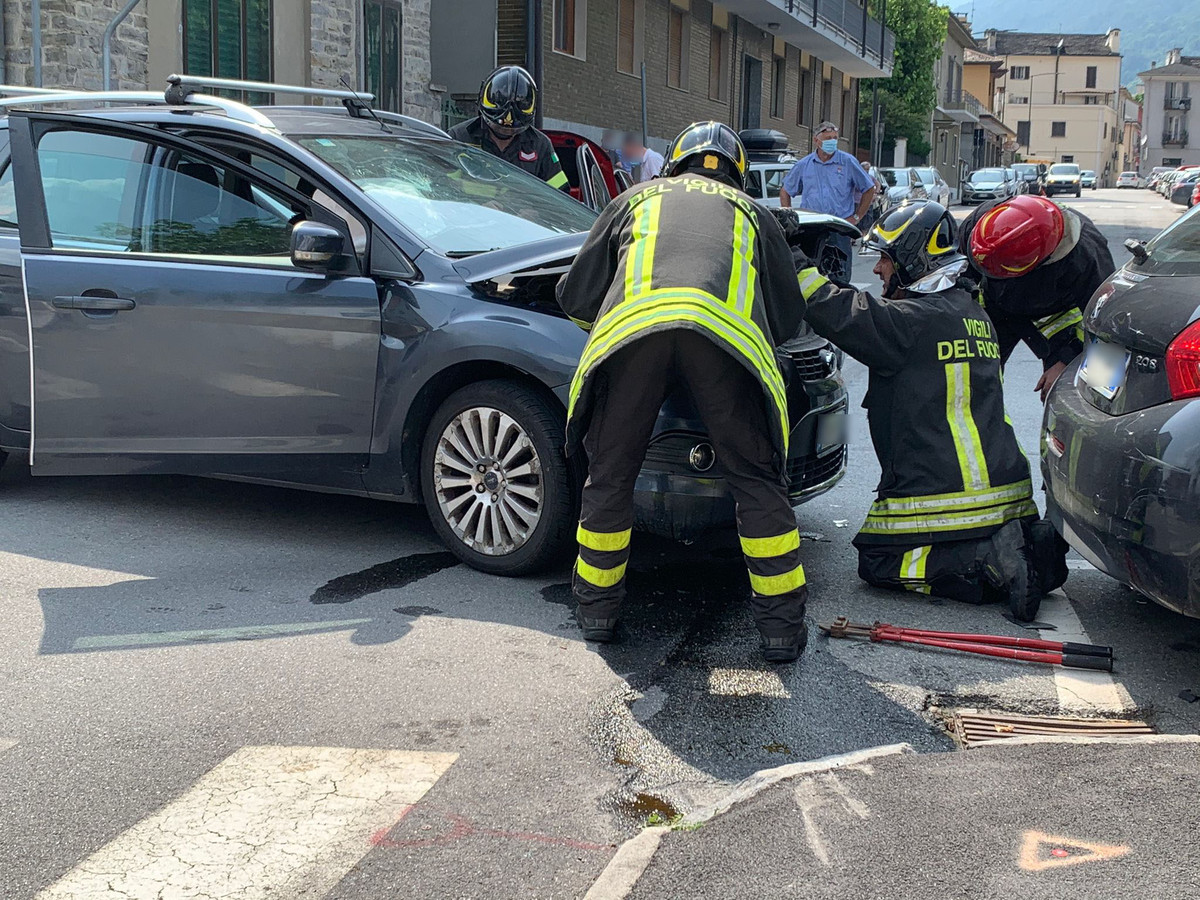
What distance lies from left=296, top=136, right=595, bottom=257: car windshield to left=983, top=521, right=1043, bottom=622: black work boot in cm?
216

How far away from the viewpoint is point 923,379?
4863mm

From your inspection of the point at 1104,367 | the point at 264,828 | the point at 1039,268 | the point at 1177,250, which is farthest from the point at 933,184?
the point at 264,828

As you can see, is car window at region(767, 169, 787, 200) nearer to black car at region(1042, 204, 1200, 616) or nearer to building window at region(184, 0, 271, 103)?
building window at region(184, 0, 271, 103)

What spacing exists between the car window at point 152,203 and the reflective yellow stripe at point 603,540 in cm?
188

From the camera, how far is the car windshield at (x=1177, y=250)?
4.07 meters

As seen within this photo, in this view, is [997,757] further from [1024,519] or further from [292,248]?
[292,248]

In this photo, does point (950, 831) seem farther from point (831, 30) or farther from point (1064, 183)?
point (1064, 183)

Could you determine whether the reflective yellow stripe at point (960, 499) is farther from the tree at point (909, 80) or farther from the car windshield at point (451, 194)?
the tree at point (909, 80)

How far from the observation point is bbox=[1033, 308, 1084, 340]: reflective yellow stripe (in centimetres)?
603

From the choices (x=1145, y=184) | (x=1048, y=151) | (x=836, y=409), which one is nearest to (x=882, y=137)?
(x=836, y=409)

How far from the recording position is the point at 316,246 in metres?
5.04

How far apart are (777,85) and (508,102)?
3200 centimetres

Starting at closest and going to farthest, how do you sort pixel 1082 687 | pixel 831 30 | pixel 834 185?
pixel 1082 687 → pixel 834 185 → pixel 831 30

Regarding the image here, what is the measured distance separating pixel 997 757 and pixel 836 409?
198cm
